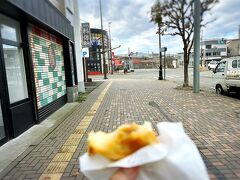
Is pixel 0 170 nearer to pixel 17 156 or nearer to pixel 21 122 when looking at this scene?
pixel 17 156

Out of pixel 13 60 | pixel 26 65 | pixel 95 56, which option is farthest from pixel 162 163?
pixel 95 56

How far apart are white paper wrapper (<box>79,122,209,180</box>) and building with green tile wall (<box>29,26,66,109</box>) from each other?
6.19 m

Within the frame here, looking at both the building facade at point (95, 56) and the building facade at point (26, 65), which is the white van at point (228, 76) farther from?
the building facade at point (95, 56)

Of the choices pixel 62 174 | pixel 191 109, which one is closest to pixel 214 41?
pixel 191 109

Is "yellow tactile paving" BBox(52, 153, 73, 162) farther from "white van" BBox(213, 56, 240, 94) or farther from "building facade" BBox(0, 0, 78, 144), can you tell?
"white van" BBox(213, 56, 240, 94)

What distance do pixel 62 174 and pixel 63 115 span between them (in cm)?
451

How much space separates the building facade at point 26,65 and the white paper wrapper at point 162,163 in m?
4.36

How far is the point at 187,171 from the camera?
1.52 meters

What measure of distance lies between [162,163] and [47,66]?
25.4 ft

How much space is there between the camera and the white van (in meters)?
10.5

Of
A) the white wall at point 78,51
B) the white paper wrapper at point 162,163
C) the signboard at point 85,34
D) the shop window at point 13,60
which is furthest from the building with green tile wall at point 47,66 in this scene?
the signboard at point 85,34

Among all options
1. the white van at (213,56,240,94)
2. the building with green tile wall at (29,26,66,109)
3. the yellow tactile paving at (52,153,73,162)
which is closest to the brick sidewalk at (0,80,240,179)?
the yellow tactile paving at (52,153,73,162)

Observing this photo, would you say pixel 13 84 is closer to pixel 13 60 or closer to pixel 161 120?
pixel 13 60

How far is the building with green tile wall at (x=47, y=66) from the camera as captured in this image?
7554mm
